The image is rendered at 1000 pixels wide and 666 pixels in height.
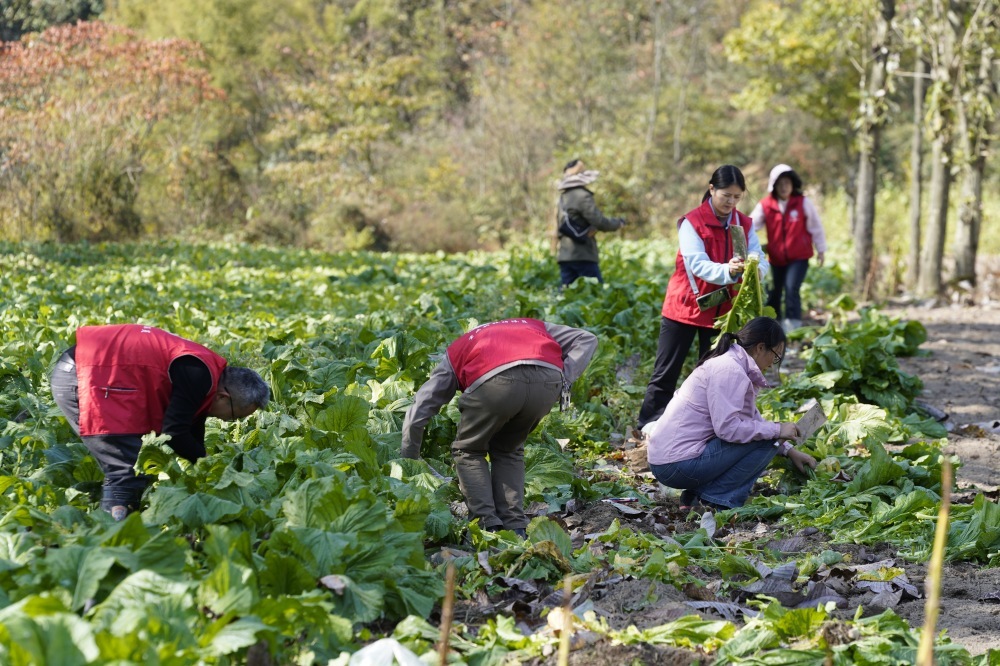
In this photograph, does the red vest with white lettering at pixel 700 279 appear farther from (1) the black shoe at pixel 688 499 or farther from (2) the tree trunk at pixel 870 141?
(2) the tree trunk at pixel 870 141

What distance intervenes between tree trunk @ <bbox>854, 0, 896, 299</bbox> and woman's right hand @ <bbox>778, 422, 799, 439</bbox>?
912 centimetres

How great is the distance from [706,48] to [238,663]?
33.1 m

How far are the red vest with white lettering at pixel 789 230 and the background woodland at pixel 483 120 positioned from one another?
14.7ft

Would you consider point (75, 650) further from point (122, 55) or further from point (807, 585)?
point (122, 55)

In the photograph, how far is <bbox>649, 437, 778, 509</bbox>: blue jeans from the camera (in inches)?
219

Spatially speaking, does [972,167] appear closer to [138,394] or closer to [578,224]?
[578,224]

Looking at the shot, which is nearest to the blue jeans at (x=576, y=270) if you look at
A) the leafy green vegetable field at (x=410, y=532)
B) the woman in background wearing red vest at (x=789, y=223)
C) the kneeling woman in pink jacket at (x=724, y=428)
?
the woman in background wearing red vest at (x=789, y=223)

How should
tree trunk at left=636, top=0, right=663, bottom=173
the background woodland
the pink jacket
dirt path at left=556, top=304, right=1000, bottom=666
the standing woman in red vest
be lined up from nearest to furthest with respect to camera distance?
dirt path at left=556, top=304, right=1000, bottom=666
the pink jacket
the standing woman in red vest
the background woodland
tree trunk at left=636, top=0, right=663, bottom=173

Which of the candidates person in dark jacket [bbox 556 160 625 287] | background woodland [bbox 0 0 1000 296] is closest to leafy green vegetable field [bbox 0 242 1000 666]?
person in dark jacket [bbox 556 160 625 287]

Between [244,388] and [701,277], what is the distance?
324cm

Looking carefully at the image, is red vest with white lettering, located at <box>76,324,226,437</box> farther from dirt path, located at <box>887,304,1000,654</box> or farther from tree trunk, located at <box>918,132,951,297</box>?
tree trunk, located at <box>918,132,951,297</box>

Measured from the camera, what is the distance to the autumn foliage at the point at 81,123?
18594mm

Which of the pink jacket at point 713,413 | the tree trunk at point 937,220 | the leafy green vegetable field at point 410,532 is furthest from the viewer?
the tree trunk at point 937,220

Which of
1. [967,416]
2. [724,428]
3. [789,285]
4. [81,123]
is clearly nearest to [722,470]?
[724,428]
